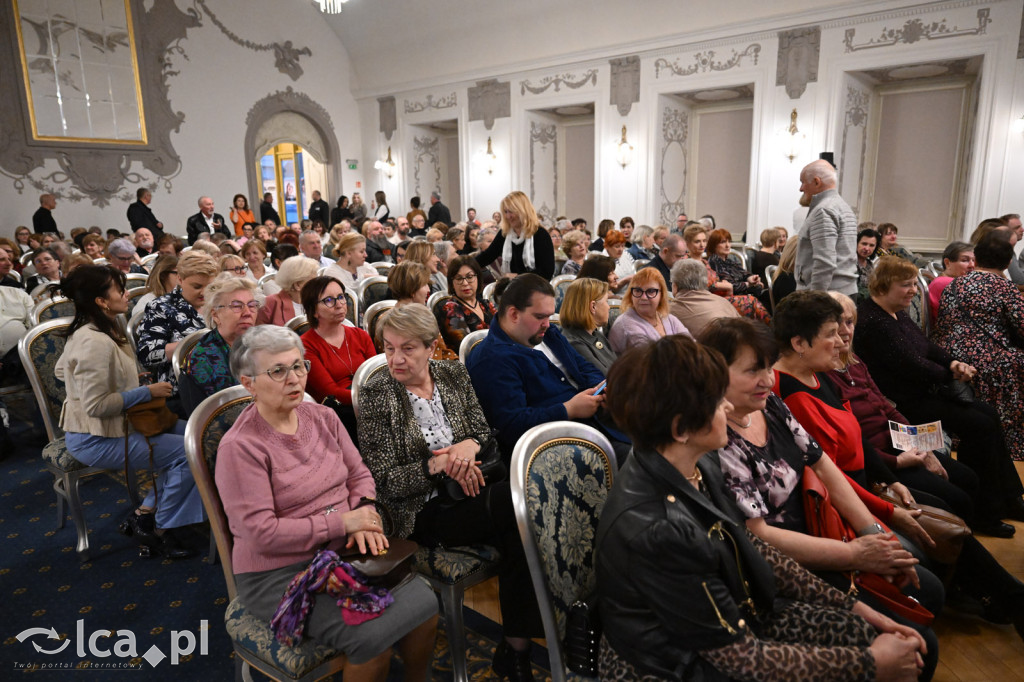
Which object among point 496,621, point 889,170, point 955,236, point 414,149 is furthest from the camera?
point 414,149

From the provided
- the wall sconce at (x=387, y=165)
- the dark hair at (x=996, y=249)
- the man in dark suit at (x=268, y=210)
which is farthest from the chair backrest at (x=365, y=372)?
the wall sconce at (x=387, y=165)

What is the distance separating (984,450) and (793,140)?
732 centimetres

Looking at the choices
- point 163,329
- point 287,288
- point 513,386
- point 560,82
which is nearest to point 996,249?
point 513,386

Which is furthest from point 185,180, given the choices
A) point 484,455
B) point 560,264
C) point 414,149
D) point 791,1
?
point 484,455

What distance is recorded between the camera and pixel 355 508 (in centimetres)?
176

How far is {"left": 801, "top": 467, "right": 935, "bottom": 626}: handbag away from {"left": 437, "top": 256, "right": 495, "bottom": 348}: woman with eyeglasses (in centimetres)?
205

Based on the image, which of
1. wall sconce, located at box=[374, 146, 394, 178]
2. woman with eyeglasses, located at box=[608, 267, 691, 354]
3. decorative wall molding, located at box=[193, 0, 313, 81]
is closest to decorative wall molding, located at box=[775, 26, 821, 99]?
woman with eyeglasses, located at box=[608, 267, 691, 354]

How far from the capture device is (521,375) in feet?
7.66

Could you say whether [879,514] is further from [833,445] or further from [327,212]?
[327,212]

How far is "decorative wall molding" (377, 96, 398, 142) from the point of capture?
45.3 feet

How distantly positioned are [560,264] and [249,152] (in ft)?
29.3

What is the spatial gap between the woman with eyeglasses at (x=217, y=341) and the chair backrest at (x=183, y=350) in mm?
35

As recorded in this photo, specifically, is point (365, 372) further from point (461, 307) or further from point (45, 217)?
point (45, 217)

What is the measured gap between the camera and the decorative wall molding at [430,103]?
12781mm
